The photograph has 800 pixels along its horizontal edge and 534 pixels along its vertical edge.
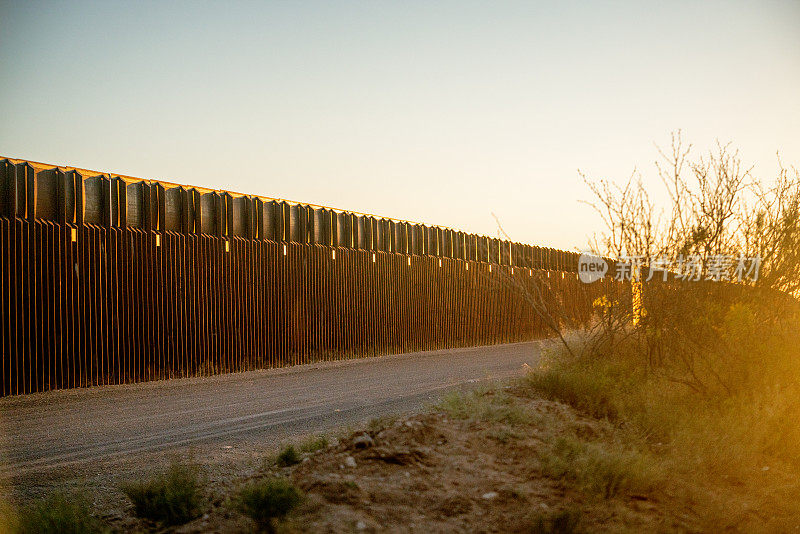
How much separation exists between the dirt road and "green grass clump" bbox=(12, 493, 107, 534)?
1.57 meters

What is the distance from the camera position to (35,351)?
1135cm

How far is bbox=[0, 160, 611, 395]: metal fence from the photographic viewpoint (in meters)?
11.4

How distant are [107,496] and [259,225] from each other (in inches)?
466

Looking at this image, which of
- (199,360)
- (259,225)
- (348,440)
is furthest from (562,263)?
(348,440)

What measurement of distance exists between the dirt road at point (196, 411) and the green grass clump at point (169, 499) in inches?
78.9

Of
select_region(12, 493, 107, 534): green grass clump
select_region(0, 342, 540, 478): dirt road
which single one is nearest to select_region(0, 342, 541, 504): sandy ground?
select_region(0, 342, 540, 478): dirt road

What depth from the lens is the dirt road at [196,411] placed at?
7156mm

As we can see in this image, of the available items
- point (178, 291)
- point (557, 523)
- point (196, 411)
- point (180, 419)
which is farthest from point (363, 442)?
point (178, 291)

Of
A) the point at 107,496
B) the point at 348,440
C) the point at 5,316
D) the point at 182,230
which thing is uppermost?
the point at 182,230

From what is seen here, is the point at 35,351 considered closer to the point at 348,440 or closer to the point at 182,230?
the point at 182,230

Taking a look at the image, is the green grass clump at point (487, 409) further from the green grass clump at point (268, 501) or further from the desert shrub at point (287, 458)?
the green grass clump at point (268, 501)

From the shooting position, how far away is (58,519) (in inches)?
172

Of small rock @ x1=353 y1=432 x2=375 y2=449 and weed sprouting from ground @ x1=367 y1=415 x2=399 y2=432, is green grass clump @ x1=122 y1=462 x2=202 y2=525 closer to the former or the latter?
small rock @ x1=353 y1=432 x2=375 y2=449

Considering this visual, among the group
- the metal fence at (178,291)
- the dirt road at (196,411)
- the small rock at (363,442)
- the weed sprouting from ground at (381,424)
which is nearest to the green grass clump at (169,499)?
the small rock at (363,442)
